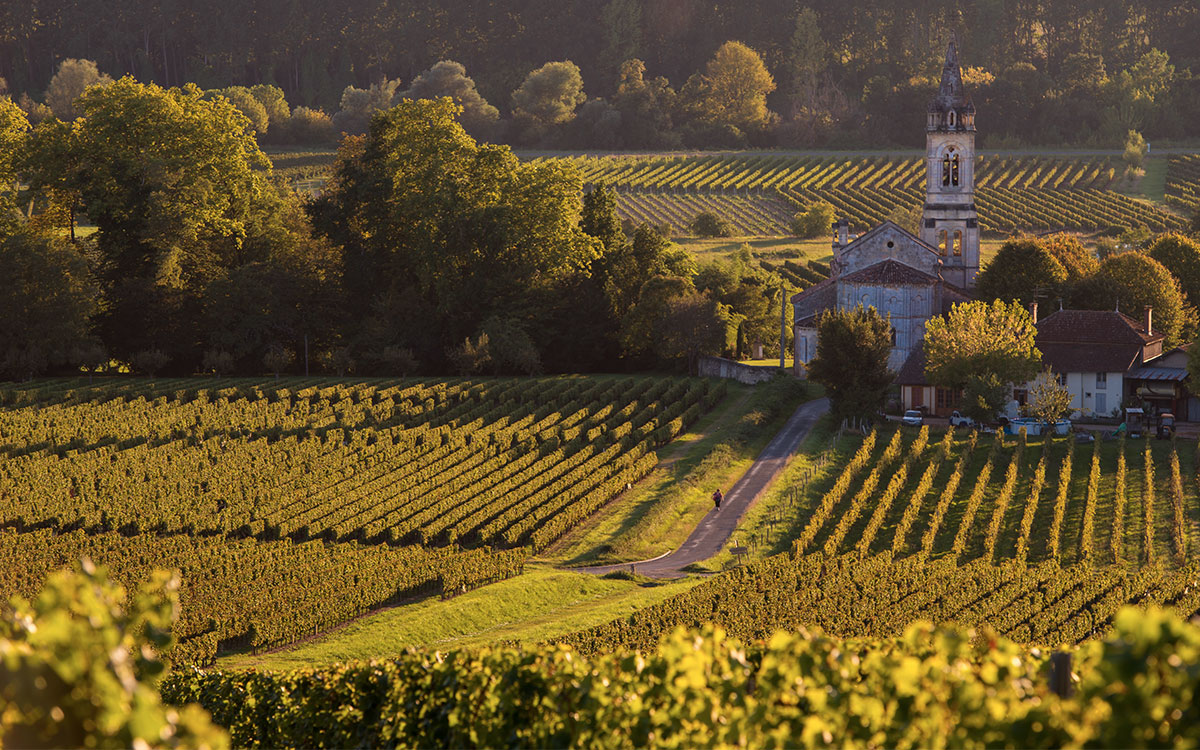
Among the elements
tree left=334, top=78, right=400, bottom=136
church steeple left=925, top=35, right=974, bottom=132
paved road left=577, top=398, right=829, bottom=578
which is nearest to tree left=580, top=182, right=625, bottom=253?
church steeple left=925, top=35, right=974, bottom=132

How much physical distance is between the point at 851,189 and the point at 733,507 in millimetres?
82635

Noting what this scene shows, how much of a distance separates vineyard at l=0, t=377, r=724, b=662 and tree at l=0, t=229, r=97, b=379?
3.78 meters

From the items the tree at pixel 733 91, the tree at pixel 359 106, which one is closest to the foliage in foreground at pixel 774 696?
the tree at pixel 359 106

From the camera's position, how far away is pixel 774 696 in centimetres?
1168

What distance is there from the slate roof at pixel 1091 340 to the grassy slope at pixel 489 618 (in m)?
28.0

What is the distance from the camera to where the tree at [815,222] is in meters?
110

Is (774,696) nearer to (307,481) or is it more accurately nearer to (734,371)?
(307,481)

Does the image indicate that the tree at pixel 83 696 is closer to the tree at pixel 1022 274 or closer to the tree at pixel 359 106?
the tree at pixel 1022 274

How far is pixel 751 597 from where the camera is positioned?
113ft

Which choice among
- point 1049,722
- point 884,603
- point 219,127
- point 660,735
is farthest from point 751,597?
point 219,127

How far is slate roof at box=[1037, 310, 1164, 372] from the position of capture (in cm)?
6000

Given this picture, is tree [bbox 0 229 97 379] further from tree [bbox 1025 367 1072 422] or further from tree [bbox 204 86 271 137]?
tree [bbox 204 86 271 137]

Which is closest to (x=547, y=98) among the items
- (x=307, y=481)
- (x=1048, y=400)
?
(x=1048, y=400)

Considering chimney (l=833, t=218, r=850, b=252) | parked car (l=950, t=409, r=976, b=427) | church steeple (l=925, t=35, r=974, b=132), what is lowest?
parked car (l=950, t=409, r=976, b=427)
